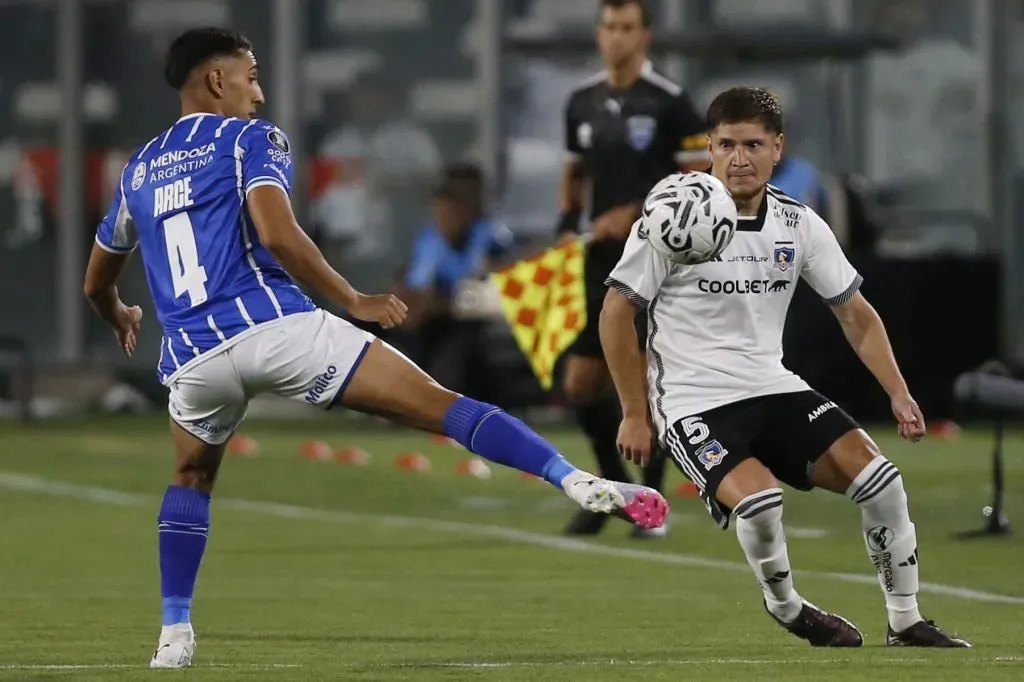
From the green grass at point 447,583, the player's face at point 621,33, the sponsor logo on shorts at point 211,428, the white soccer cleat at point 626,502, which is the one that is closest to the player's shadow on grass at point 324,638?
the green grass at point 447,583

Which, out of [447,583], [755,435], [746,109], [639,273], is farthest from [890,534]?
[447,583]

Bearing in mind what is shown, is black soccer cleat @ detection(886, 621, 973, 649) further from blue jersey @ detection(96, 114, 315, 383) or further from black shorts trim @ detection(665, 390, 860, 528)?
blue jersey @ detection(96, 114, 315, 383)

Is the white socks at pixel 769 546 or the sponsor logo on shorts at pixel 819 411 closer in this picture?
the white socks at pixel 769 546

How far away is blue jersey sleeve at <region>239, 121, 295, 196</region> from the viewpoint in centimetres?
696

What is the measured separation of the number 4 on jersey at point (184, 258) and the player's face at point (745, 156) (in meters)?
1.64

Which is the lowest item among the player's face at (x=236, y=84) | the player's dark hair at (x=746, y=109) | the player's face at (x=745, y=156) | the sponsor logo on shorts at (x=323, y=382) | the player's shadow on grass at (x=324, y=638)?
the player's shadow on grass at (x=324, y=638)

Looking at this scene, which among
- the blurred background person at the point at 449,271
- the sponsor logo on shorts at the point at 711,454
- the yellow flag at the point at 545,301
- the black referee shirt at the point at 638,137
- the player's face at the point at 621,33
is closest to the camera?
the sponsor logo on shorts at the point at 711,454

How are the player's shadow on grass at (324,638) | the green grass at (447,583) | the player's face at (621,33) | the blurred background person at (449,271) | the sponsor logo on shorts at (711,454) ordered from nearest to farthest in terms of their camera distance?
the green grass at (447,583) → the sponsor logo on shorts at (711,454) → the player's shadow on grass at (324,638) → the player's face at (621,33) → the blurred background person at (449,271)

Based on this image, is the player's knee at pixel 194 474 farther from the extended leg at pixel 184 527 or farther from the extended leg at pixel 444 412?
the extended leg at pixel 444 412

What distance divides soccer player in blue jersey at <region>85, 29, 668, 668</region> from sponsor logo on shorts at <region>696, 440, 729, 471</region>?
1.61ft

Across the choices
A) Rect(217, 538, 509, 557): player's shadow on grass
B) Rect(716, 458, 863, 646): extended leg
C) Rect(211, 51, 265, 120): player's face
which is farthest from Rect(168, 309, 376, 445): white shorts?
Rect(217, 538, 509, 557): player's shadow on grass

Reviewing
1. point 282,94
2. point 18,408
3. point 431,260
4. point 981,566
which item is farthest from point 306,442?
point 981,566

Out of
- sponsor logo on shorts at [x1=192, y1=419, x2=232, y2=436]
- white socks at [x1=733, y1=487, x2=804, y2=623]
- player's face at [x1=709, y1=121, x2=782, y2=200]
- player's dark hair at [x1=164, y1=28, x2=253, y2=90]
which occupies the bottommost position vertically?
white socks at [x1=733, y1=487, x2=804, y2=623]

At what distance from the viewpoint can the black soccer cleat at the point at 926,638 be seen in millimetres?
7324
